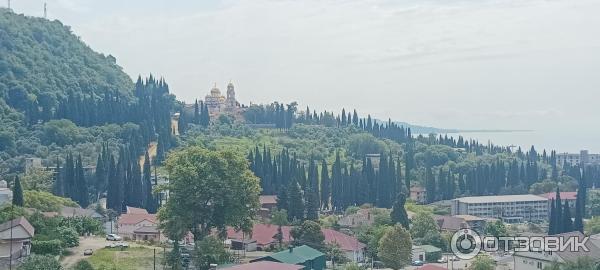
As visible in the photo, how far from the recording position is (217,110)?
115938mm

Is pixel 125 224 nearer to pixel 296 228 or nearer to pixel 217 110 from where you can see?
pixel 296 228

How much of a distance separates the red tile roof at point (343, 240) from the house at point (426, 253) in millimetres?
3264

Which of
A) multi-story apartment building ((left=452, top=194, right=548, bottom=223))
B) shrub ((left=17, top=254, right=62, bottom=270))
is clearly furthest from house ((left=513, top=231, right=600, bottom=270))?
multi-story apartment building ((left=452, top=194, right=548, bottom=223))

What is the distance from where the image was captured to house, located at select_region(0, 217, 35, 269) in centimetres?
3919

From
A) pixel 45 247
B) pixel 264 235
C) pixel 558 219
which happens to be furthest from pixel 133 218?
pixel 558 219

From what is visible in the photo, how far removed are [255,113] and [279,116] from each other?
408cm

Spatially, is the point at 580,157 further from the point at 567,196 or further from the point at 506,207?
the point at 506,207

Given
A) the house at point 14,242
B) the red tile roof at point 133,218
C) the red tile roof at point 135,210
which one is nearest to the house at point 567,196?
the red tile roof at point 135,210

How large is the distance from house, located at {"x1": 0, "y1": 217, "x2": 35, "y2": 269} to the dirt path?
1.90m

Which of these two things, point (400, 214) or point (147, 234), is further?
point (400, 214)

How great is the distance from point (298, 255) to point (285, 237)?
8787 mm

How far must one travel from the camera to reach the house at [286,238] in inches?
1918

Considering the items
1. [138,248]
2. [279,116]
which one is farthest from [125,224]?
[279,116]

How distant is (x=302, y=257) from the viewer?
41156 millimetres
